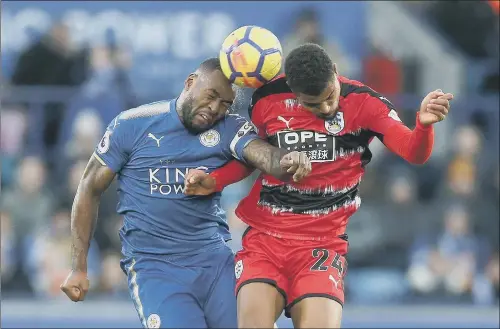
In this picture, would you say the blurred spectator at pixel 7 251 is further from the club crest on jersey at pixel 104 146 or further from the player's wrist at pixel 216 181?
the player's wrist at pixel 216 181

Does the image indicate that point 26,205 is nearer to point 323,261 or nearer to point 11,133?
point 11,133

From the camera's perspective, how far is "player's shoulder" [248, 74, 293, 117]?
6879 millimetres

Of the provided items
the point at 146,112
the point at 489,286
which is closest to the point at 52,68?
the point at 489,286

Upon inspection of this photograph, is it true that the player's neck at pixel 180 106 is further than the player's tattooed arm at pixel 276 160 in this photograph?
Yes

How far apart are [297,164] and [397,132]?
0.66 m

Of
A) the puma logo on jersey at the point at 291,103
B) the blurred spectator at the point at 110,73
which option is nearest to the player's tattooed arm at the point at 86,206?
the puma logo on jersey at the point at 291,103

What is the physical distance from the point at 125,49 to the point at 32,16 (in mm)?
1170

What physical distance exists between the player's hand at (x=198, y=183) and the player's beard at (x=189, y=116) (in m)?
0.26

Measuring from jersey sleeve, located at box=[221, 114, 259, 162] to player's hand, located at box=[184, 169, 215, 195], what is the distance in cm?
21

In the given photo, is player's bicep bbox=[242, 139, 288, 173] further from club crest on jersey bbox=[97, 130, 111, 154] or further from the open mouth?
club crest on jersey bbox=[97, 130, 111, 154]

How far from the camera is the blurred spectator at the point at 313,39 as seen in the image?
12.7 meters

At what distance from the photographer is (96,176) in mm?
6973

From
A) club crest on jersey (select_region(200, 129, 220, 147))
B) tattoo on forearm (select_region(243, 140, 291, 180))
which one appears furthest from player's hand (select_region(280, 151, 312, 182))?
club crest on jersey (select_region(200, 129, 220, 147))

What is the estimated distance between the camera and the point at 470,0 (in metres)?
14.4
